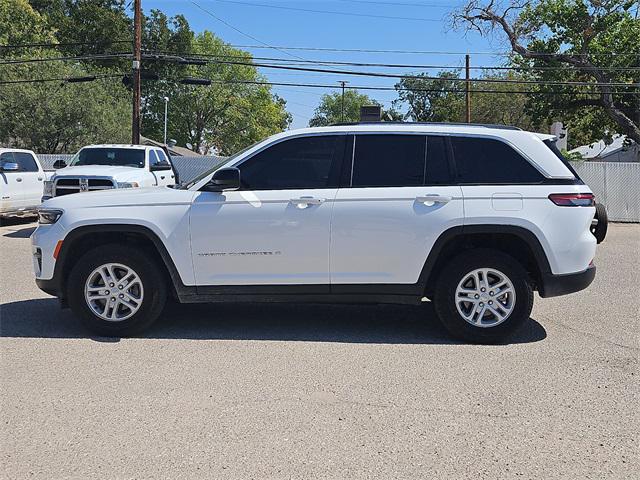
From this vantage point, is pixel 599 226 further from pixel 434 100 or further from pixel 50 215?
pixel 434 100

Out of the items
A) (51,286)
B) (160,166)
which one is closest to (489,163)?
(51,286)

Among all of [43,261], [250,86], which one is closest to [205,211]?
[43,261]

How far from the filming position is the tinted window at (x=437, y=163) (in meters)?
5.70

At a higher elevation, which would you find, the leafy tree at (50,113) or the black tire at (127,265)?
the leafy tree at (50,113)

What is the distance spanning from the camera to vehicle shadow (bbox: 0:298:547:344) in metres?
5.80

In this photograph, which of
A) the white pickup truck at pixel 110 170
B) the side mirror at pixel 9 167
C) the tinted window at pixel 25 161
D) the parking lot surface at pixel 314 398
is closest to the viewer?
the parking lot surface at pixel 314 398

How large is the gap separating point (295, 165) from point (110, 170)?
770cm

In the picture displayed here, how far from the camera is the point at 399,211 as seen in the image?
5539 mm

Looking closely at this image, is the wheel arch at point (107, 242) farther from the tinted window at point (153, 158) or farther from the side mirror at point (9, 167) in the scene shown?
the side mirror at point (9, 167)

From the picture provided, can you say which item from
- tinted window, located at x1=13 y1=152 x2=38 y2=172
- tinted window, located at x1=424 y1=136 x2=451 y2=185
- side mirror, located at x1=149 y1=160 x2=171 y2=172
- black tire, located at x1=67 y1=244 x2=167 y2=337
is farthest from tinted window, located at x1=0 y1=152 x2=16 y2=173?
tinted window, located at x1=424 y1=136 x2=451 y2=185

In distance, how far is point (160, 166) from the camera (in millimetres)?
14070

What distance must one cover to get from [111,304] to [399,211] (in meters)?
2.78

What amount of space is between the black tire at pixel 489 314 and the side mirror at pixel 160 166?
374 inches

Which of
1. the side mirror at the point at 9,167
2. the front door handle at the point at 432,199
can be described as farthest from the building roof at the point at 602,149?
the front door handle at the point at 432,199
